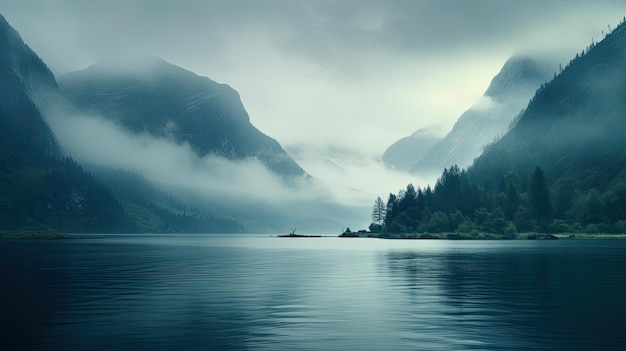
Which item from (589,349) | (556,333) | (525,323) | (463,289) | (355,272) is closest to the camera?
(589,349)

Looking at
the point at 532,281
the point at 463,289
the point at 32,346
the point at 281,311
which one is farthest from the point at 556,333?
the point at 532,281

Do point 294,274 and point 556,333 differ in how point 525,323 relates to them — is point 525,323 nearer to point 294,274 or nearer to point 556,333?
point 556,333

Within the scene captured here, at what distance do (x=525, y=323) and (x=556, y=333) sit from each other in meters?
4.23

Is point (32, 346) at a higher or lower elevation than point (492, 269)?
lower

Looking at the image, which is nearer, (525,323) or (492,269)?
(525,323)

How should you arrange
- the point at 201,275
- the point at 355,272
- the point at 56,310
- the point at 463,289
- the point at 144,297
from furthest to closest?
the point at 355,272
the point at 201,275
the point at 463,289
the point at 144,297
the point at 56,310

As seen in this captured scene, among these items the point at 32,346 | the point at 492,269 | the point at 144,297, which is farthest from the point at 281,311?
the point at 492,269

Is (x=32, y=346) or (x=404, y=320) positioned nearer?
(x=32, y=346)

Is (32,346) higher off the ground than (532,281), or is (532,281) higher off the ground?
(532,281)

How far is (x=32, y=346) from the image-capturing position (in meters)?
32.8

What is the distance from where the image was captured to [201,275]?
86125 mm

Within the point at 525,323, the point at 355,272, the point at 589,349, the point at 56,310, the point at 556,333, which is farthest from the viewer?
the point at 355,272

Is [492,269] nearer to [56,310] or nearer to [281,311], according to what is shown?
[281,311]

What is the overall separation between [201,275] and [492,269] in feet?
156
